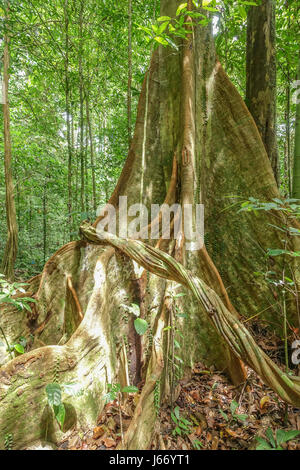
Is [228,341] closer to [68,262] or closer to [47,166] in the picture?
[68,262]

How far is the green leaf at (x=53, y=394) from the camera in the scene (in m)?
1.17

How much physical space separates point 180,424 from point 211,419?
23cm

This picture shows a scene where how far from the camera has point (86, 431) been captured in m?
1.33

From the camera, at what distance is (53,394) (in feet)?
3.88

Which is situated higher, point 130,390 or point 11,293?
point 11,293

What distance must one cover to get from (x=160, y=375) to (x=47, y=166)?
216 inches

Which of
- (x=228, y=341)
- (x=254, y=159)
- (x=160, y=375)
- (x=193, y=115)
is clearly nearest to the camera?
(x=228, y=341)

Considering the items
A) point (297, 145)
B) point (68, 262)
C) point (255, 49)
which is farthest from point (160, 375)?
point (255, 49)

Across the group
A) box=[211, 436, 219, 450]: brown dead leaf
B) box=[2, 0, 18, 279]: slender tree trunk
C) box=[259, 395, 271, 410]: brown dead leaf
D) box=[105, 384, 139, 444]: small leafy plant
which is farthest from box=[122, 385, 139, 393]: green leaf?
box=[2, 0, 18, 279]: slender tree trunk

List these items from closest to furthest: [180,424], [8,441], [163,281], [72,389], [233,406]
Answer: [8,441] < [72,389] < [180,424] < [233,406] < [163,281]

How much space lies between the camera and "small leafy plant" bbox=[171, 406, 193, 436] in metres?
1.36

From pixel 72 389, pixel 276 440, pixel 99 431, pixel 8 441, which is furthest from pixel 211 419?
pixel 8 441

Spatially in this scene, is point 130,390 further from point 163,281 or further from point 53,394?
point 163,281

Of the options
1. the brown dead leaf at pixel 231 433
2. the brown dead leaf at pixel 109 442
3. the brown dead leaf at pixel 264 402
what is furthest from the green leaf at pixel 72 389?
the brown dead leaf at pixel 264 402
